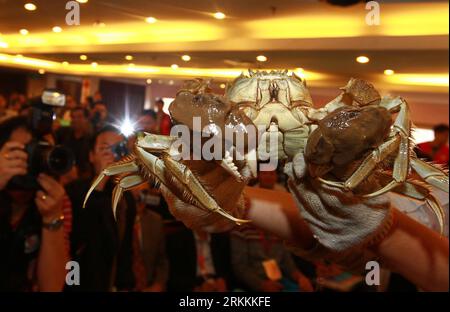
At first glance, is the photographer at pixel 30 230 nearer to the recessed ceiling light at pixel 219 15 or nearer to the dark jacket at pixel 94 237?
the dark jacket at pixel 94 237

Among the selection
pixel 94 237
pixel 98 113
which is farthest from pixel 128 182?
pixel 98 113

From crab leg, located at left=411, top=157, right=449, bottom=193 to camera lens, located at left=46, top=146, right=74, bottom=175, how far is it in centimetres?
57

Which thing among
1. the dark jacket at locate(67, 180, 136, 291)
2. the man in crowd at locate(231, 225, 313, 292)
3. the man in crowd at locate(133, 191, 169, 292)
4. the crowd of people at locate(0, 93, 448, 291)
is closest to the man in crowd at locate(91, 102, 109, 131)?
the crowd of people at locate(0, 93, 448, 291)

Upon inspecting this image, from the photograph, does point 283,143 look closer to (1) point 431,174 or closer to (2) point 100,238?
(1) point 431,174

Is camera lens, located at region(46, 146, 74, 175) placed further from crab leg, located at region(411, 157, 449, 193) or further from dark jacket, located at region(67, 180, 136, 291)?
crab leg, located at region(411, 157, 449, 193)

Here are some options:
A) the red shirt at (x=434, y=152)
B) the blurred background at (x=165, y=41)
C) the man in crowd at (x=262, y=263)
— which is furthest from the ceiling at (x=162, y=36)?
the man in crowd at (x=262, y=263)

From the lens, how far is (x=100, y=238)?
3.05ft

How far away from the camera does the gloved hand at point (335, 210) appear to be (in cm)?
41

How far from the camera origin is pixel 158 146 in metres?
0.36

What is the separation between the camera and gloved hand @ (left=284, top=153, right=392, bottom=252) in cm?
41

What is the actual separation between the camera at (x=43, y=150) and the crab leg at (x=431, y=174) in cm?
57

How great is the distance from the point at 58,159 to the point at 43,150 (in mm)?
43

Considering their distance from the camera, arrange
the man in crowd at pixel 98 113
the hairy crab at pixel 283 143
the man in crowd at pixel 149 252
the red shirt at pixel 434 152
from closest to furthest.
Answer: the hairy crab at pixel 283 143 → the red shirt at pixel 434 152 → the man in crowd at pixel 149 252 → the man in crowd at pixel 98 113

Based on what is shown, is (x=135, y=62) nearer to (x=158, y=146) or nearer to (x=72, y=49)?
(x=72, y=49)
